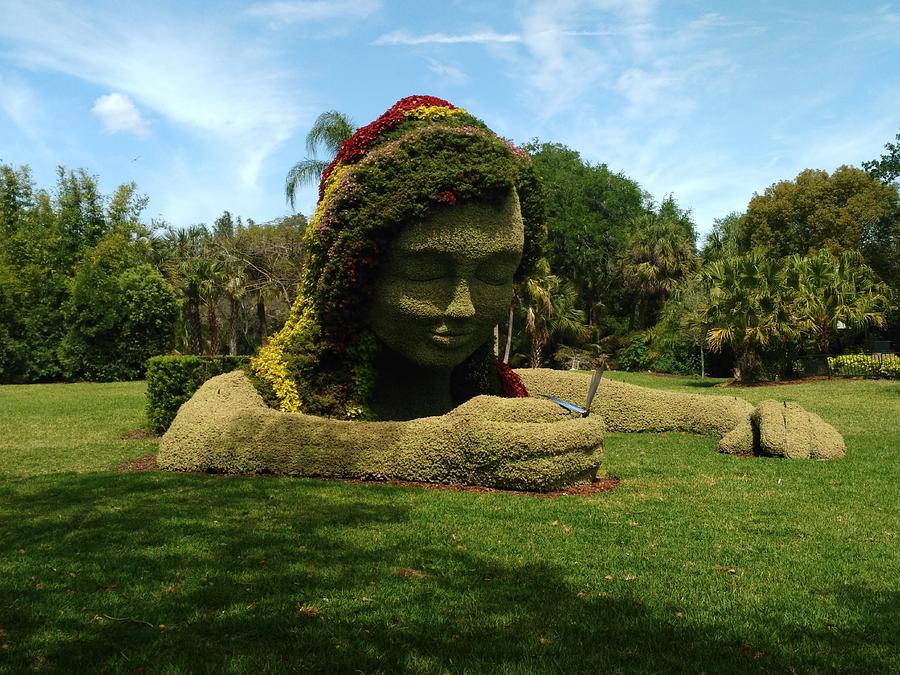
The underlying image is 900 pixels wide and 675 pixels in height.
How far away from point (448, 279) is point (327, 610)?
483 centimetres

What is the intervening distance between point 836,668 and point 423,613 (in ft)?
6.82

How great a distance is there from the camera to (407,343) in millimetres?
8609

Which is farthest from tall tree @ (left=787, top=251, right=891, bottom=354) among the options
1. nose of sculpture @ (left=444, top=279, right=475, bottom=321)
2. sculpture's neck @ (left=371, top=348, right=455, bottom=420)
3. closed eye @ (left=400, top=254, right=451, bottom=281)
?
closed eye @ (left=400, top=254, right=451, bottom=281)

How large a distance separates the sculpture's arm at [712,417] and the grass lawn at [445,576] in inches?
54.4

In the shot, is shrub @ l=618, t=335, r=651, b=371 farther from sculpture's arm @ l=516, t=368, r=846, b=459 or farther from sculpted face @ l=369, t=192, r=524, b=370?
sculpted face @ l=369, t=192, r=524, b=370

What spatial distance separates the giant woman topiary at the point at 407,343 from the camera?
7.23 meters

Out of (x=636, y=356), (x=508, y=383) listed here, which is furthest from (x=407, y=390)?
(x=636, y=356)

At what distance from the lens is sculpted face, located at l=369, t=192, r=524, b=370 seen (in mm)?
7930

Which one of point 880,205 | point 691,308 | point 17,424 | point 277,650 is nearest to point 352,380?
point 277,650

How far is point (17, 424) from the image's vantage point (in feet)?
45.5

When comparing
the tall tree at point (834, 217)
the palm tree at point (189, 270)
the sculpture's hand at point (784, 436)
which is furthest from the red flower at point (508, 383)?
the tall tree at point (834, 217)

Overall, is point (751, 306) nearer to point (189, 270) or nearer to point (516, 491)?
point (516, 491)

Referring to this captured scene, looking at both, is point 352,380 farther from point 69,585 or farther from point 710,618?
point 710,618

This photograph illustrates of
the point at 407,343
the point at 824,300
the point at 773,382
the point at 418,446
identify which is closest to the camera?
the point at 418,446
